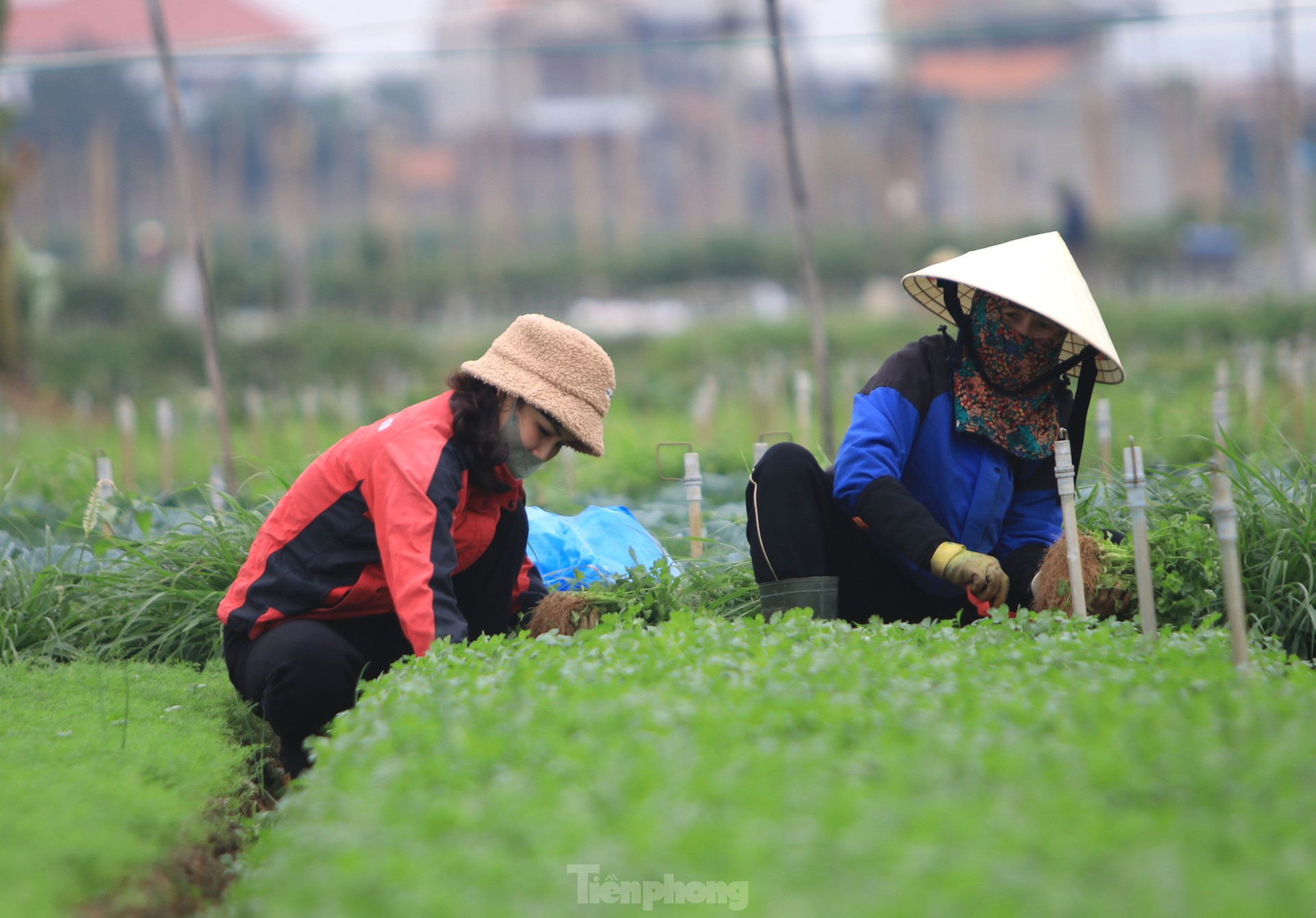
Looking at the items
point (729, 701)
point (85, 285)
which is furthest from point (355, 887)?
point (85, 285)

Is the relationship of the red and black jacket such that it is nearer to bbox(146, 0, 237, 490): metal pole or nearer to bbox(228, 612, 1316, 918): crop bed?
bbox(228, 612, 1316, 918): crop bed

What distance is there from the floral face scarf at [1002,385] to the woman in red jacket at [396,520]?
1027mm


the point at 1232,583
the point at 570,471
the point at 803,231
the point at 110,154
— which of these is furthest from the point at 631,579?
the point at 110,154

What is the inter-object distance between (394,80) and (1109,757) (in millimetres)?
43824

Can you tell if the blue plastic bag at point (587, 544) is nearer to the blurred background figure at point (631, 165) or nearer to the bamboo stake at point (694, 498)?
the bamboo stake at point (694, 498)

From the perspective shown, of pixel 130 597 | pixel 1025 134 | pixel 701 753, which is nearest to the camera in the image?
pixel 701 753

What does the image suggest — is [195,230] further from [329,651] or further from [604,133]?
[604,133]

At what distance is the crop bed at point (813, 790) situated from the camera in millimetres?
1626

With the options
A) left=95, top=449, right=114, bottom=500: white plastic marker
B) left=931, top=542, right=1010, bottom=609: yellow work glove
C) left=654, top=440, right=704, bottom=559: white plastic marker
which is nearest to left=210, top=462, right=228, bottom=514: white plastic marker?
left=95, top=449, right=114, bottom=500: white plastic marker

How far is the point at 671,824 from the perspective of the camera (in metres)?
1.73

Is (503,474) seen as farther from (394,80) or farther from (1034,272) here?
(394,80)

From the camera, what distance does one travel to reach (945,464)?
3.73 metres

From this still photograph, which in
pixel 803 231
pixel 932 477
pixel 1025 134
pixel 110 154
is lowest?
pixel 932 477

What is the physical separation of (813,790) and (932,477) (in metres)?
2.02
